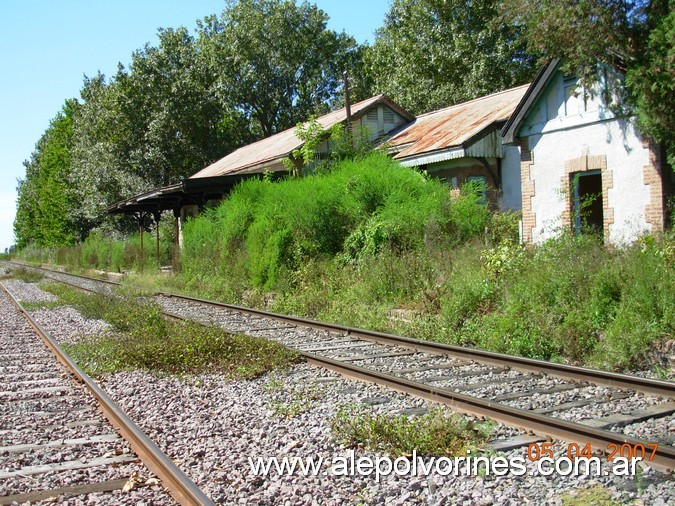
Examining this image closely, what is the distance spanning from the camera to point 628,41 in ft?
38.3

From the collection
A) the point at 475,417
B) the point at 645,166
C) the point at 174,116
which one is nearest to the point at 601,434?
the point at 475,417

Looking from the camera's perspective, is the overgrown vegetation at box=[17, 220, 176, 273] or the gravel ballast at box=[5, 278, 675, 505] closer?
the gravel ballast at box=[5, 278, 675, 505]

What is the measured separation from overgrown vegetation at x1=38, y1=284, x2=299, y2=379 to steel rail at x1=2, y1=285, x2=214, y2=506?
2.94 ft

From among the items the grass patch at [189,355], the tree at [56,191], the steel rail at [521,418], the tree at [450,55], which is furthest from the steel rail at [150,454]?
the tree at [56,191]

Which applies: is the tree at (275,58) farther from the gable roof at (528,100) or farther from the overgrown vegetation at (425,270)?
the gable roof at (528,100)

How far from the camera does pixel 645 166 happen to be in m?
13.0

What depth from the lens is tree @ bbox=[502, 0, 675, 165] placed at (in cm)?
1077

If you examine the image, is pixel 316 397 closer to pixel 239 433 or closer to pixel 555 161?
pixel 239 433

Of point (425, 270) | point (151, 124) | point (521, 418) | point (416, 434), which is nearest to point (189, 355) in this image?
point (416, 434)

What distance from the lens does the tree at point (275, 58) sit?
4969cm

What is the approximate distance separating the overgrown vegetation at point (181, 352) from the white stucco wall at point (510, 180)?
1137 cm

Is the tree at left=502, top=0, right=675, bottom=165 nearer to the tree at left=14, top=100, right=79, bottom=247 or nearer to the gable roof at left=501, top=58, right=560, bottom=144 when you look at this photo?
the gable roof at left=501, top=58, right=560, bottom=144

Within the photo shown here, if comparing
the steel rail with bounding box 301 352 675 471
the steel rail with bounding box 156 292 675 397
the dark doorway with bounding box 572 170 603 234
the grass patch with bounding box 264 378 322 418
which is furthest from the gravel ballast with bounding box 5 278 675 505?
the dark doorway with bounding box 572 170 603 234

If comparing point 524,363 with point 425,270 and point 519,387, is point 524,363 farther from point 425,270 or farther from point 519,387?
point 425,270
